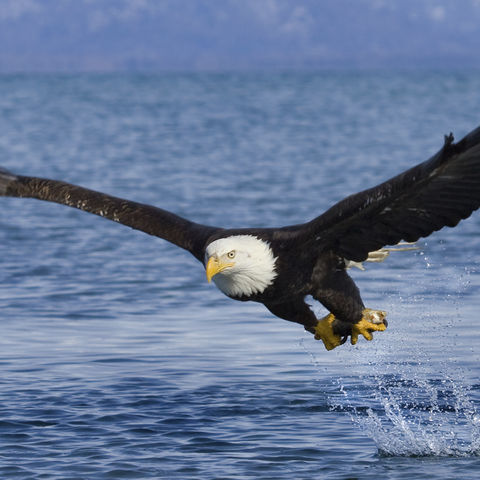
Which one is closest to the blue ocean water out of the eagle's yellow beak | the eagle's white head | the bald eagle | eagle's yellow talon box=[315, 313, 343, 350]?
eagle's yellow talon box=[315, 313, 343, 350]

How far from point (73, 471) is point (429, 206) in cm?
296

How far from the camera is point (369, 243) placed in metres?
9.78

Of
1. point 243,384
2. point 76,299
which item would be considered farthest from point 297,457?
point 76,299

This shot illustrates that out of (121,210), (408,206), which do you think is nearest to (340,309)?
(408,206)

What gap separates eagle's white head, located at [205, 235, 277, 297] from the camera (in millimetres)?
9469

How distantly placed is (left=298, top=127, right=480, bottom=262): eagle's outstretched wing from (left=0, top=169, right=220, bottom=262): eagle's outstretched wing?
0.98m

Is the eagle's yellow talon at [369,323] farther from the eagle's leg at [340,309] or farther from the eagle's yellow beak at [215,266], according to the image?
the eagle's yellow beak at [215,266]

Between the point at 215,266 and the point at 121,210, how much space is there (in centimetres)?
168

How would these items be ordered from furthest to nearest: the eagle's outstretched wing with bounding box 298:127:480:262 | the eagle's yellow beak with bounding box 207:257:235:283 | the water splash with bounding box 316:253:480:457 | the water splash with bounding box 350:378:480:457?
the water splash with bounding box 316:253:480:457 → the water splash with bounding box 350:378:480:457 → the eagle's yellow beak with bounding box 207:257:235:283 → the eagle's outstretched wing with bounding box 298:127:480:262

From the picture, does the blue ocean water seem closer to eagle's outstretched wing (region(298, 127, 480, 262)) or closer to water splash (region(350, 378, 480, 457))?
water splash (region(350, 378, 480, 457))

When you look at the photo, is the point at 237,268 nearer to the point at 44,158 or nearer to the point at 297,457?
the point at 297,457

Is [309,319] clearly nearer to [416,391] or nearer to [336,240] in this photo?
[336,240]

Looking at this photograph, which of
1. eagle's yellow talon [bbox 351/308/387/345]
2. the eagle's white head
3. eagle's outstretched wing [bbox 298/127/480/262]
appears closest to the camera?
eagle's outstretched wing [bbox 298/127/480/262]

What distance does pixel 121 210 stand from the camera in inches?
428
